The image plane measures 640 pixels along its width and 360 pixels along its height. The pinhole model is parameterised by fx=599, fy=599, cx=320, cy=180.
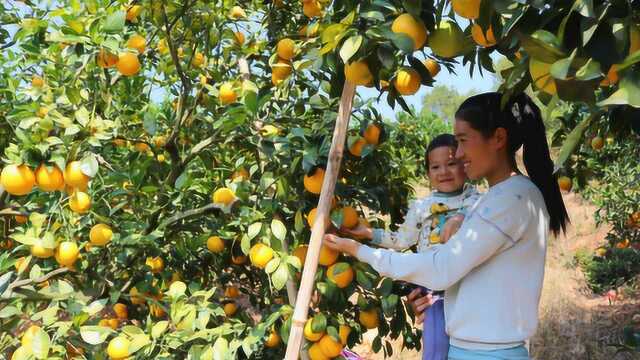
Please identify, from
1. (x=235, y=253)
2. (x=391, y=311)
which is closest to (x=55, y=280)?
(x=235, y=253)

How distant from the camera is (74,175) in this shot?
123 centimetres

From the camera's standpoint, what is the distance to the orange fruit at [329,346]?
1330mm

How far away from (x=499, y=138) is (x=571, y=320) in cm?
364

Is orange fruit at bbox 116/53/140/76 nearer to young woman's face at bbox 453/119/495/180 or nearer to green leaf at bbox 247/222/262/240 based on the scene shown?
green leaf at bbox 247/222/262/240

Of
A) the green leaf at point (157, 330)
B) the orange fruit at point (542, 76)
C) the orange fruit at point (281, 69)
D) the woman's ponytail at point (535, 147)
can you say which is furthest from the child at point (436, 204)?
the orange fruit at point (542, 76)

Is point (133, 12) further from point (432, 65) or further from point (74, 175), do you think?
point (432, 65)

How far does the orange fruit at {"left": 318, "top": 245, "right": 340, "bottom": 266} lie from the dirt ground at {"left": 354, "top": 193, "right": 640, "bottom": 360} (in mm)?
2271

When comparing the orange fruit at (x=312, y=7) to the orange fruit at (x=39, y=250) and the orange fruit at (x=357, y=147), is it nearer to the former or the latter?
the orange fruit at (x=357, y=147)

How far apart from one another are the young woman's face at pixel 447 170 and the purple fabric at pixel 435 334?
402mm

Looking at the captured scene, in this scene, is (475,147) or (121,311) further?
(121,311)

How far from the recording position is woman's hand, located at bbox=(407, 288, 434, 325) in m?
1.46

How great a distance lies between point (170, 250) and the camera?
1.88 meters

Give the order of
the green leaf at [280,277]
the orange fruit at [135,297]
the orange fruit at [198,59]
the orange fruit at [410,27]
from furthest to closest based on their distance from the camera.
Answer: the orange fruit at [198,59] < the orange fruit at [135,297] < the green leaf at [280,277] < the orange fruit at [410,27]

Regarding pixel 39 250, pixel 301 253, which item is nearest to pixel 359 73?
pixel 301 253
